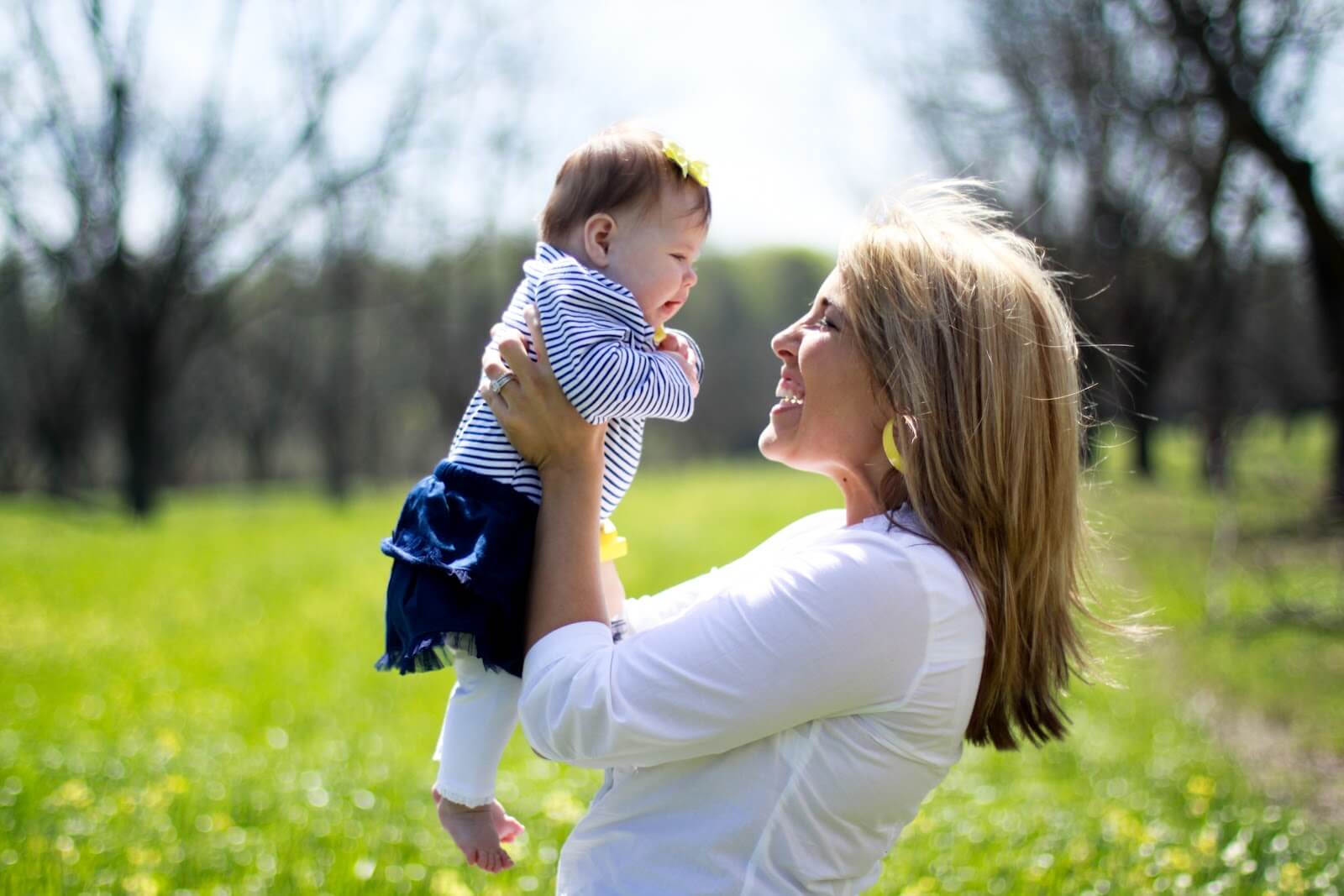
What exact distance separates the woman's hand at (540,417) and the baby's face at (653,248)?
0.73 feet

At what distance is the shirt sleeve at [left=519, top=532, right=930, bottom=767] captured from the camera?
4.94 ft

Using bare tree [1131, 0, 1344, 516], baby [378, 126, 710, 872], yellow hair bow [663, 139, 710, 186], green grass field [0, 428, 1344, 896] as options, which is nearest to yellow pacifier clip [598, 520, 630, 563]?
baby [378, 126, 710, 872]

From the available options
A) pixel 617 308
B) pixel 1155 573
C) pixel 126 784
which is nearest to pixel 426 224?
pixel 1155 573

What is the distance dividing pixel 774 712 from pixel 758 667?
69 millimetres

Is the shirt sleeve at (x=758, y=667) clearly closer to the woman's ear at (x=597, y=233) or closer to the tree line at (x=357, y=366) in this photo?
the woman's ear at (x=597, y=233)

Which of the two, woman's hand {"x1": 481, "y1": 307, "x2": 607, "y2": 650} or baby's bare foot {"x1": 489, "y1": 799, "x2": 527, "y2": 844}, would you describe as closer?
woman's hand {"x1": 481, "y1": 307, "x2": 607, "y2": 650}

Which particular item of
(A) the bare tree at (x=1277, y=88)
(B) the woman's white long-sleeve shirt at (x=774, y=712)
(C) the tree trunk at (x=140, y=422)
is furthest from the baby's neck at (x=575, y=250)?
(C) the tree trunk at (x=140, y=422)

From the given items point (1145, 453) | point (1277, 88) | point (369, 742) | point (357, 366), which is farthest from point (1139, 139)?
point (357, 366)

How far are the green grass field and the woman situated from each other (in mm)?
508

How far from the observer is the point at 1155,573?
1074 cm

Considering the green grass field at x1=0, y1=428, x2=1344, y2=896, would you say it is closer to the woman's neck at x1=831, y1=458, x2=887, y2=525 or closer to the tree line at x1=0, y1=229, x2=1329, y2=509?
the woman's neck at x1=831, y1=458, x2=887, y2=525

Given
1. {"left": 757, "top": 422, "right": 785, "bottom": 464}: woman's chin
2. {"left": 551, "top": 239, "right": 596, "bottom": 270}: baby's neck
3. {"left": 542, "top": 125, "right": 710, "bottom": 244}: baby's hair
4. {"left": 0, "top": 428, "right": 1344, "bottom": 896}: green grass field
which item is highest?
{"left": 542, "top": 125, "right": 710, "bottom": 244}: baby's hair

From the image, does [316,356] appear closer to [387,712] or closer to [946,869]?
[387,712]

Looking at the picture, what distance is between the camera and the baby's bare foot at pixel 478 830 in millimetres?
1902
